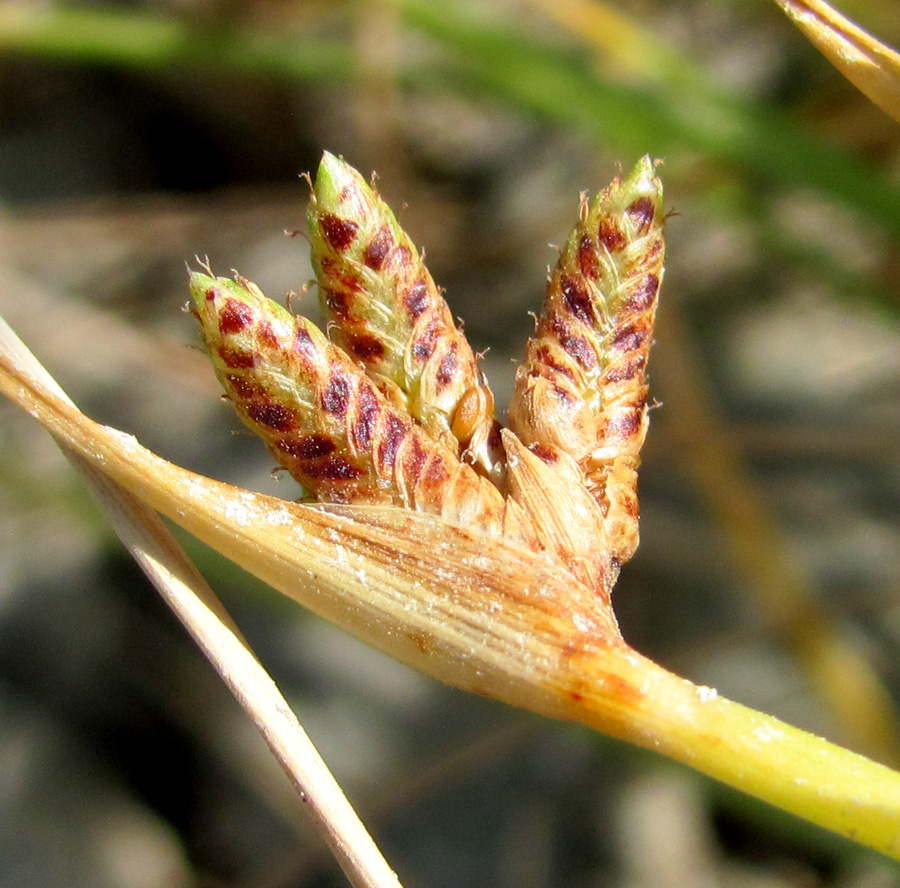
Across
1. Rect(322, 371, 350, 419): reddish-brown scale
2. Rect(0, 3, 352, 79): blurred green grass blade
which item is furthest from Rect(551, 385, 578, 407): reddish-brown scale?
Rect(0, 3, 352, 79): blurred green grass blade

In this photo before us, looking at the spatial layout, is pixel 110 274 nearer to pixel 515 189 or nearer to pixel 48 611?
pixel 48 611

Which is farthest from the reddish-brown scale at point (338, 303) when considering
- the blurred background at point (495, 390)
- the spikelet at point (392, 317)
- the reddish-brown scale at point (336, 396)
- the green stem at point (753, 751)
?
the blurred background at point (495, 390)

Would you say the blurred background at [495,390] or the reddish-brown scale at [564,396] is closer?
the reddish-brown scale at [564,396]

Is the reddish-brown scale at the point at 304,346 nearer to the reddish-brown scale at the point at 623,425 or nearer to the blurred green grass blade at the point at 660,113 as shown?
the reddish-brown scale at the point at 623,425

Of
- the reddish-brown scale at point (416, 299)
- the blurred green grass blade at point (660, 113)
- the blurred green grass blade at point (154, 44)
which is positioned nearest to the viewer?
the reddish-brown scale at point (416, 299)

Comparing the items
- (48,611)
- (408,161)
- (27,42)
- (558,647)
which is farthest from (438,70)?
(558,647)

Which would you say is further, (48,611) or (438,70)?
(438,70)
